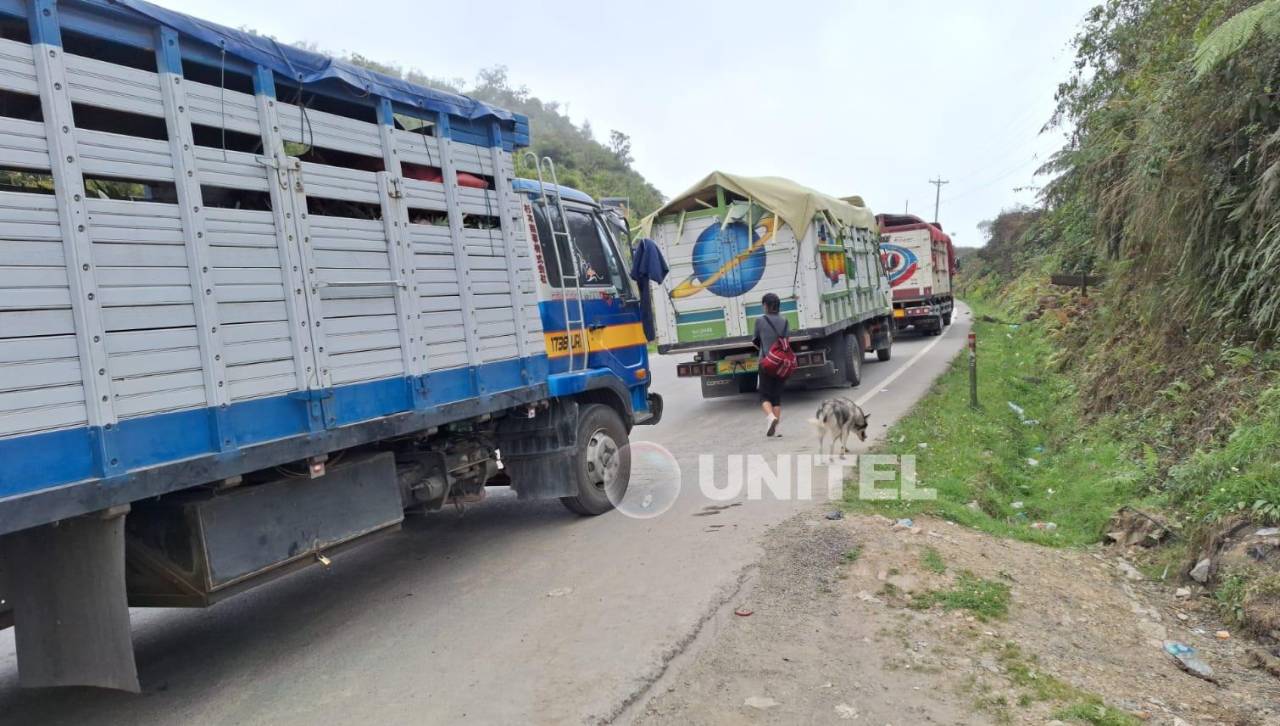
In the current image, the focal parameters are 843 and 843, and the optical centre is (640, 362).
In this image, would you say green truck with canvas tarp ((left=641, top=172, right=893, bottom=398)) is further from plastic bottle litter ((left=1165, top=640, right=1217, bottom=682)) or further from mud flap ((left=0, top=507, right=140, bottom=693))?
mud flap ((left=0, top=507, right=140, bottom=693))

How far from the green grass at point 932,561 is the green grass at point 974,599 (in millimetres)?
158

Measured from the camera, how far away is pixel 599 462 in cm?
682

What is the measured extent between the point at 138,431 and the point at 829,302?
33.4ft

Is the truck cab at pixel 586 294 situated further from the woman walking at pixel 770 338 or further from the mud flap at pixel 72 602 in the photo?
the mud flap at pixel 72 602

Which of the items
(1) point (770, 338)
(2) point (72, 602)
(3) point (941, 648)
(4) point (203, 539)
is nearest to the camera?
(2) point (72, 602)

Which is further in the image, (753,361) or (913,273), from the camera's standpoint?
(913,273)

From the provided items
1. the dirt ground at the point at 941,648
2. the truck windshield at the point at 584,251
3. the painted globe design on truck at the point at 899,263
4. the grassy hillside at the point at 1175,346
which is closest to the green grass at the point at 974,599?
the dirt ground at the point at 941,648

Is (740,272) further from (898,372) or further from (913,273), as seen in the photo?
(913,273)

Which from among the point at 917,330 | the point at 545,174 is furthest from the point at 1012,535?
the point at 917,330

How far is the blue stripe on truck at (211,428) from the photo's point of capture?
3088 mm

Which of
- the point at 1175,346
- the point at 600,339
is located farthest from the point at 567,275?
the point at 1175,346

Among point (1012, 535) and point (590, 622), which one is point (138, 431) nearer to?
point (590, 622)

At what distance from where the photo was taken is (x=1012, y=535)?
20.3ft

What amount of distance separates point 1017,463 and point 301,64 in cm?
799
